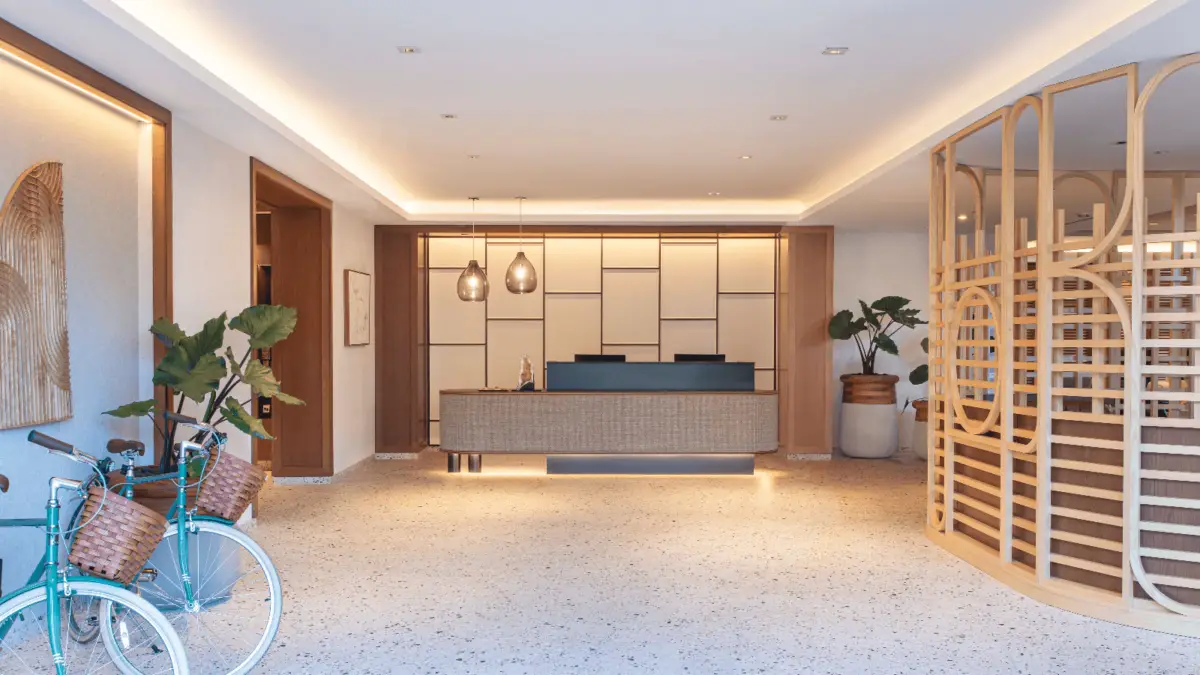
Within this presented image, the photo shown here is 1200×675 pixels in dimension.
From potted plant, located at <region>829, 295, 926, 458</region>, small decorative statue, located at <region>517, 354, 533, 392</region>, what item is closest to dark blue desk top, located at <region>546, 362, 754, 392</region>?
small decorative statue, located at <region>517, 354, 533, 392</region>

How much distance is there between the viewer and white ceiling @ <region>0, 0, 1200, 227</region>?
3.93 m

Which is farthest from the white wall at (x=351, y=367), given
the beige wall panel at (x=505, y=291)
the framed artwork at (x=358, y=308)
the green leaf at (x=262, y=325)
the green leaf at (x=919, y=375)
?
the green leaf at (x=919, y=375)

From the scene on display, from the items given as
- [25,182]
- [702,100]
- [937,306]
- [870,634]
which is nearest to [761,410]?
[937,306]

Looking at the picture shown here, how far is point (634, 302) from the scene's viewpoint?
1055 centimetres

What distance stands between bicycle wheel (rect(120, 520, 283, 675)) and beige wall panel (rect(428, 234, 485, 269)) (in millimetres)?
6117

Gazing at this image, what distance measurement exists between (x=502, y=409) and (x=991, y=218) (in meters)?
5.52

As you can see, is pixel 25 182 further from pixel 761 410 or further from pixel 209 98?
pixel 761 410

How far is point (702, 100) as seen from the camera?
5.40 metres

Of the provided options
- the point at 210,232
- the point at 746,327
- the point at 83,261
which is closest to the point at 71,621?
the point at 83,261

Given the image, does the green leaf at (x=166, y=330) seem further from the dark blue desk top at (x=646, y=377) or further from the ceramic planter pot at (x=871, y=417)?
the ceramic planter pot at (x=871, y=417)

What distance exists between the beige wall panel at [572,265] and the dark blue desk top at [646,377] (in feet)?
7.82

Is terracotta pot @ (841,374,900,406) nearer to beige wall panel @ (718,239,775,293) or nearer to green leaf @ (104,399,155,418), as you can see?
beige wall panel @ (718,239,775,293)

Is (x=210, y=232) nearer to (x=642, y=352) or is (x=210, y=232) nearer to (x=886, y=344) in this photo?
(x=642, y=352)

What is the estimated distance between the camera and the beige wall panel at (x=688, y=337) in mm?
10508
